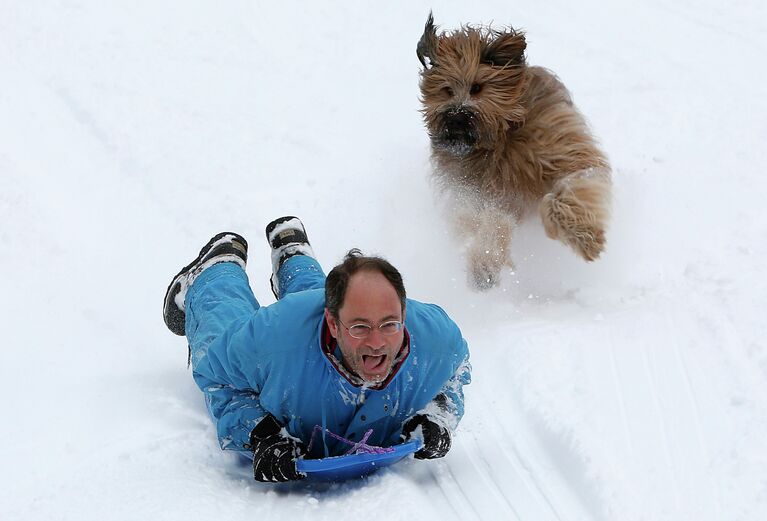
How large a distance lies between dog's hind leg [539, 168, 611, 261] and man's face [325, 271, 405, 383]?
1.99 m

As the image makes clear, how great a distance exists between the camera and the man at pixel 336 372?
9.74 ft

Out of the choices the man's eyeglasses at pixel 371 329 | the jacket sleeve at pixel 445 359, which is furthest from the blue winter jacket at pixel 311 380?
the man's eyeglasses at pixel 371 329

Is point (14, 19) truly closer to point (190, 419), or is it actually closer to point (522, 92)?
point (522, 92)

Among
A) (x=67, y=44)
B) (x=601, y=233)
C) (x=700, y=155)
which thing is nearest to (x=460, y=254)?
(x=601, y=233)

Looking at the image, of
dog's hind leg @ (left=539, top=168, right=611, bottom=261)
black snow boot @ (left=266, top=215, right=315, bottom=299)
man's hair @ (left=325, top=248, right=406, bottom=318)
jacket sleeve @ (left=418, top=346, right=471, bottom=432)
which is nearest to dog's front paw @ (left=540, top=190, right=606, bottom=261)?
dog's hind leg @ (left=539, top=168, right=611, bottom=261)

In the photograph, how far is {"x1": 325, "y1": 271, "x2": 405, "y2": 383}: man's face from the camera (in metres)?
2.92

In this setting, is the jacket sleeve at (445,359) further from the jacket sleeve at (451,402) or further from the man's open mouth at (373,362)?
the man's open mouth at (373,362)

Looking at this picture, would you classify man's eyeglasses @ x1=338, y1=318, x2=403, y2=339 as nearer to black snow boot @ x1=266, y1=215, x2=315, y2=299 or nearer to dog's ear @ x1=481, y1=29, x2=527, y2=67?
black snow boot @ x1=266, y1=215, x2=315, y2=299

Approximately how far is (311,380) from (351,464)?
0.31m

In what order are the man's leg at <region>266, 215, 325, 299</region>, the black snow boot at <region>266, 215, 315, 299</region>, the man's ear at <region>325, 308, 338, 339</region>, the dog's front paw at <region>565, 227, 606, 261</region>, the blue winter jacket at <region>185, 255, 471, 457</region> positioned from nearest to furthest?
the man's ear at <region>325, 308, 338, 339</region>
the blue winter jacket at <region>185, 255, 471, 457</region>
the man's leg at <region>266, 215, 325, 299</region>
the black snow boot at <region>266, 215, 315, 299</region>
the dog's front paw at <region>565, 227, 606, 261</region>

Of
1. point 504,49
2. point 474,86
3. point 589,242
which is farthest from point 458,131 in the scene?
point 589,242

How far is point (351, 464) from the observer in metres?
3.15

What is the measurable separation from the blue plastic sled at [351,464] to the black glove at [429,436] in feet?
0.12

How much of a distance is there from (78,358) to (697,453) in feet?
8.52
